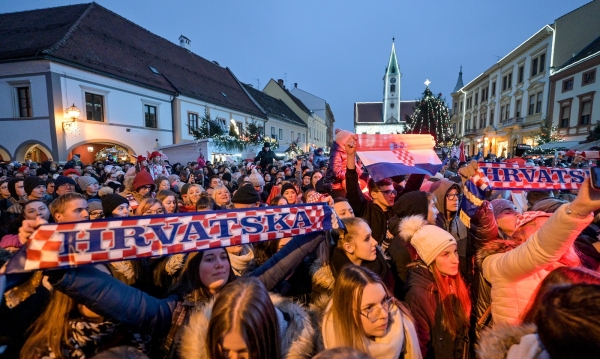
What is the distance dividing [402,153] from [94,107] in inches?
748

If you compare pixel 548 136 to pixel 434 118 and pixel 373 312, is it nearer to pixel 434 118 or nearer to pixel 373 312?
pixel 434 118

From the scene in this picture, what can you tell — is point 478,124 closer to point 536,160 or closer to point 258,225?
point 536,160

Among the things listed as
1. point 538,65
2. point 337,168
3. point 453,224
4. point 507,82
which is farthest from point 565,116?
point 337,168

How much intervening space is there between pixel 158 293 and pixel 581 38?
1566 inches

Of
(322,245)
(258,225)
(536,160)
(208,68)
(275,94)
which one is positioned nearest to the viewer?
(258,225)

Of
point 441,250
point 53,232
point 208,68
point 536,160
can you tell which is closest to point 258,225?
point 53,232

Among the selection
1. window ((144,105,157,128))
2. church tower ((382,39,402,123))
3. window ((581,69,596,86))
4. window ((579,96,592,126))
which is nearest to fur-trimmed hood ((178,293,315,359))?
window ((144,105,157,128))

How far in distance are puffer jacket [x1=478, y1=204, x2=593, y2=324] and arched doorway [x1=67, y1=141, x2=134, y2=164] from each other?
60.5 ft

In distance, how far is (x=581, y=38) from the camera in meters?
28.1

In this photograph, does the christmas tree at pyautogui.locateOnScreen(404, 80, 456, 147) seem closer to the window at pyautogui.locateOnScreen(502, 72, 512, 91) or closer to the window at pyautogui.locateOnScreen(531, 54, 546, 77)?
the window at pyautogui.locateOnScreen(531, 54, 546, 77)

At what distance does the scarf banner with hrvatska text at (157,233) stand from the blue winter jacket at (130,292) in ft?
0.26

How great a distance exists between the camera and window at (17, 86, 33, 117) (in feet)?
52.2

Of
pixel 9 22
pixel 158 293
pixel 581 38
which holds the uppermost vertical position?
pixel 581 38

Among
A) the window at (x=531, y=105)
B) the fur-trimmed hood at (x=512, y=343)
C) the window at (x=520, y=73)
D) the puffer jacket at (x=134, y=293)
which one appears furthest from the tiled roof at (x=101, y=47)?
the window at (x=520, y=73)
